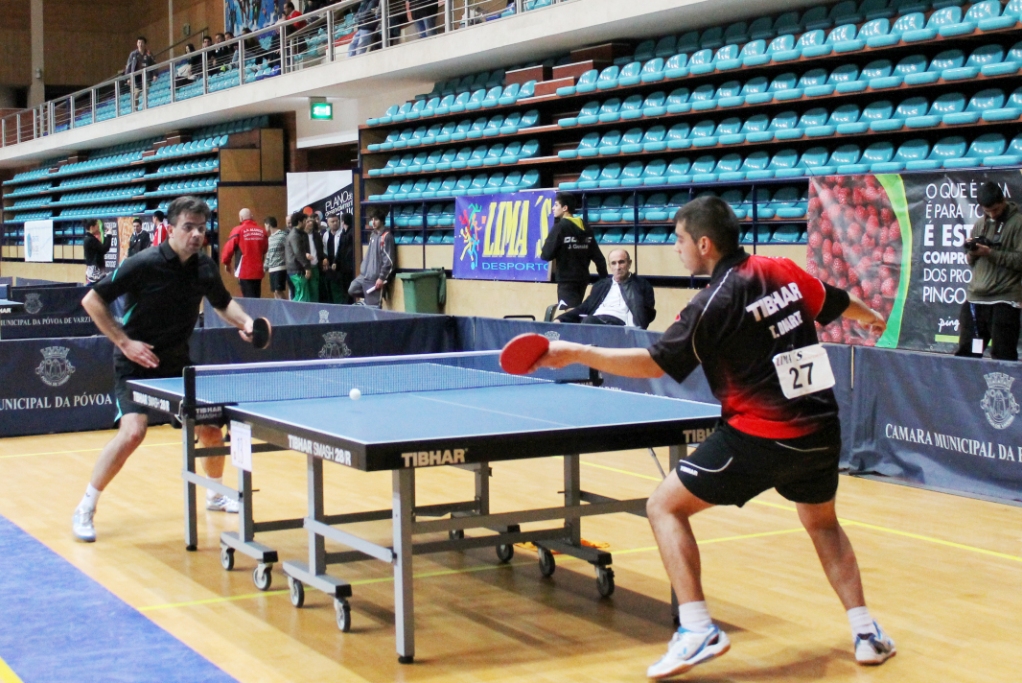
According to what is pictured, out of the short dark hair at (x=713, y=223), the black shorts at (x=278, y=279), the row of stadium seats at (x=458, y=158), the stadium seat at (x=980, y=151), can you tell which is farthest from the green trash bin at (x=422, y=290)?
the short dark hair at (x=713, y=223)

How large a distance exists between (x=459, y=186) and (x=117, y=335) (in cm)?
1131

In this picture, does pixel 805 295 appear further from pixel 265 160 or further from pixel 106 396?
pixel 265 160

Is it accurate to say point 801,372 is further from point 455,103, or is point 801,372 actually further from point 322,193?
point 322,193

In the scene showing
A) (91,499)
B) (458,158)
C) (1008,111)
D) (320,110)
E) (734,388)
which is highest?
(320,110)

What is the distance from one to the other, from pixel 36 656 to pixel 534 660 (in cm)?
174

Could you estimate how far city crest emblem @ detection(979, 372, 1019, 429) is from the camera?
725 centimetres

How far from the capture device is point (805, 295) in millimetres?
4250

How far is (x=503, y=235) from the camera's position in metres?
15.6

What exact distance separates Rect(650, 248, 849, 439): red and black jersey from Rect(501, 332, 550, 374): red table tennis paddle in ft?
1.39

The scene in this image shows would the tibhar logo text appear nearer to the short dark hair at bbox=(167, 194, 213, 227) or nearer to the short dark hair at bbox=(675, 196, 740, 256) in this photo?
the short dark hair at bbox=(675, 196, 740, 256)

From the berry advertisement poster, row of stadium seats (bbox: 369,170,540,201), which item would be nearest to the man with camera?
the berry advertisement poster

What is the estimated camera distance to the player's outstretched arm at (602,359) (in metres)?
3.92

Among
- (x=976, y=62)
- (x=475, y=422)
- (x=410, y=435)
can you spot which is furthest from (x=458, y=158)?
(x=410, y=435)

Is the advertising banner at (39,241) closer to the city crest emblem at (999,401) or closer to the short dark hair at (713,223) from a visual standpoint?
the city crest emblem at (999,401)
